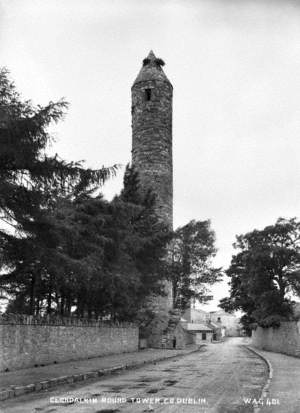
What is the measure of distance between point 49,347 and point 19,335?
8.47ft

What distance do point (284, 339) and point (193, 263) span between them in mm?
17374

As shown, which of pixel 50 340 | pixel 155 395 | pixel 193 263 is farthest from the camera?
pixel 193 263

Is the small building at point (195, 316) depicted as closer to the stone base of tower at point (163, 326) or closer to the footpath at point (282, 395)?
the stone base of tower at point (163, 326)

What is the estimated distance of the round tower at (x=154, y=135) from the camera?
40803 millimetres

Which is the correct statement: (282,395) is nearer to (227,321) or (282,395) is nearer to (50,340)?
(50,340)

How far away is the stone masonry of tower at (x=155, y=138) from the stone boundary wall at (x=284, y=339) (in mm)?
7865

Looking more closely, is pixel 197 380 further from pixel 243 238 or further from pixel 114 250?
pixel 243 238

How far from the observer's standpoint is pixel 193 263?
169 ft

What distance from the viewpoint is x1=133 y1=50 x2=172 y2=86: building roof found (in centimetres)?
4303

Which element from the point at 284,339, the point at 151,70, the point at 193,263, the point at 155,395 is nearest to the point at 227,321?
the point at 193,263

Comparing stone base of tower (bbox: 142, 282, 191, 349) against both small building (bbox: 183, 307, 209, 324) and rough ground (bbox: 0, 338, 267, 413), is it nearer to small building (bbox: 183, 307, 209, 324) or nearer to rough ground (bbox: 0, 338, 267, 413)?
rough ground (bbox: 0, 338, 267, 413)

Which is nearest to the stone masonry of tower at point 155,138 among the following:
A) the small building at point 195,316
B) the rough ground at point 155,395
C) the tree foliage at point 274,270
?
the tree foliage at point 274,270

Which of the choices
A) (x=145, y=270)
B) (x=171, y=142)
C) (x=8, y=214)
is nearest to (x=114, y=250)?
(x=145, y=270)

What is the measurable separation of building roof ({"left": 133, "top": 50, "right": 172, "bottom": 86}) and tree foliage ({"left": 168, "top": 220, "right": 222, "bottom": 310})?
14.7 meters
